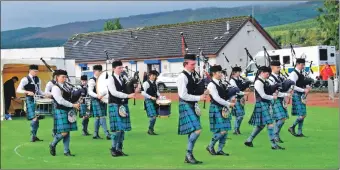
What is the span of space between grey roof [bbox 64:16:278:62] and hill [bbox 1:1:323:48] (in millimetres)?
3740

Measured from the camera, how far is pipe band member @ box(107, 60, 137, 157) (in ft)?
31.8

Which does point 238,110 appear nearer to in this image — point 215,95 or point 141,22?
point 215,95

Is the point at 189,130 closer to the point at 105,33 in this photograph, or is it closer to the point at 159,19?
the point at 105,33

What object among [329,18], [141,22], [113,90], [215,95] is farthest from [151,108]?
[141,22]

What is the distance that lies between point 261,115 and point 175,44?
98.6ft

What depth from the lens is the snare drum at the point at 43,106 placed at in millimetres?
12477

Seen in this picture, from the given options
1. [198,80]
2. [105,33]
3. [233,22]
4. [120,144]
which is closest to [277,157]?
[198,80]

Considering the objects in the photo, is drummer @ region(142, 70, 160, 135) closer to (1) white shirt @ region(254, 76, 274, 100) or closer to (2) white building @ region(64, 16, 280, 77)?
(1) white shirt @ region(254, 76, 274, 100)

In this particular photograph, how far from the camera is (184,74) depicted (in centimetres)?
891

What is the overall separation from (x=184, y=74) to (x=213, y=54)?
1112 inches

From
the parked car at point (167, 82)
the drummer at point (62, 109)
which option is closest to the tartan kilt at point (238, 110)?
the drummer at point (62, 109)

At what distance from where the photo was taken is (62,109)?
993 centimetres

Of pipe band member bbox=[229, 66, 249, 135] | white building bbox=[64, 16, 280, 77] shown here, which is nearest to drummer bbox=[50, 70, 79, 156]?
pipe band member bbox=[229, 66, 249, 135]

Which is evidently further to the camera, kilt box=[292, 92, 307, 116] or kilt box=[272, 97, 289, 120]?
kilt box=[292, 92, 307, 116]
